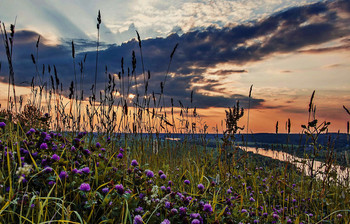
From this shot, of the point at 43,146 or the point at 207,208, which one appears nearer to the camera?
the point at 207,208

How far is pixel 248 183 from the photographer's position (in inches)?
194

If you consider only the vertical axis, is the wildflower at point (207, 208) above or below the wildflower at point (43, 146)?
below

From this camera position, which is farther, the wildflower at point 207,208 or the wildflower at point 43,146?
the wildflower at point 43,146

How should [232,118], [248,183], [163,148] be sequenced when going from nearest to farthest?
1. [232,118]
2. [248,183]
3. [163,148]

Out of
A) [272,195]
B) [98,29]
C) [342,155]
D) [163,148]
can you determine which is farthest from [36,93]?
[342,155]

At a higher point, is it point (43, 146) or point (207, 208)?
point (43, 146)

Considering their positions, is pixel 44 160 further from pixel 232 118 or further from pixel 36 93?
pixel 36 93

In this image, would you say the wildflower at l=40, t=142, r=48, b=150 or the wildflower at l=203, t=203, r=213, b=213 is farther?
the wildflower at l=40, t=142, r=48, b=150

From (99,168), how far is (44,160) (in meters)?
0.50

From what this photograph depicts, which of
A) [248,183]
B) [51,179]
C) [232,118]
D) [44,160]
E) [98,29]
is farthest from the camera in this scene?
[248,183]

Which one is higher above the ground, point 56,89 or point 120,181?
point 56,89

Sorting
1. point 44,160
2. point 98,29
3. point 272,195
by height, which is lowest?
point 272,195

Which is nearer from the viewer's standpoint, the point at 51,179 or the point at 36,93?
the point at 51,179

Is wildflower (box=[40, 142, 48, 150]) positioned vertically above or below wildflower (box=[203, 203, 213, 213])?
above
